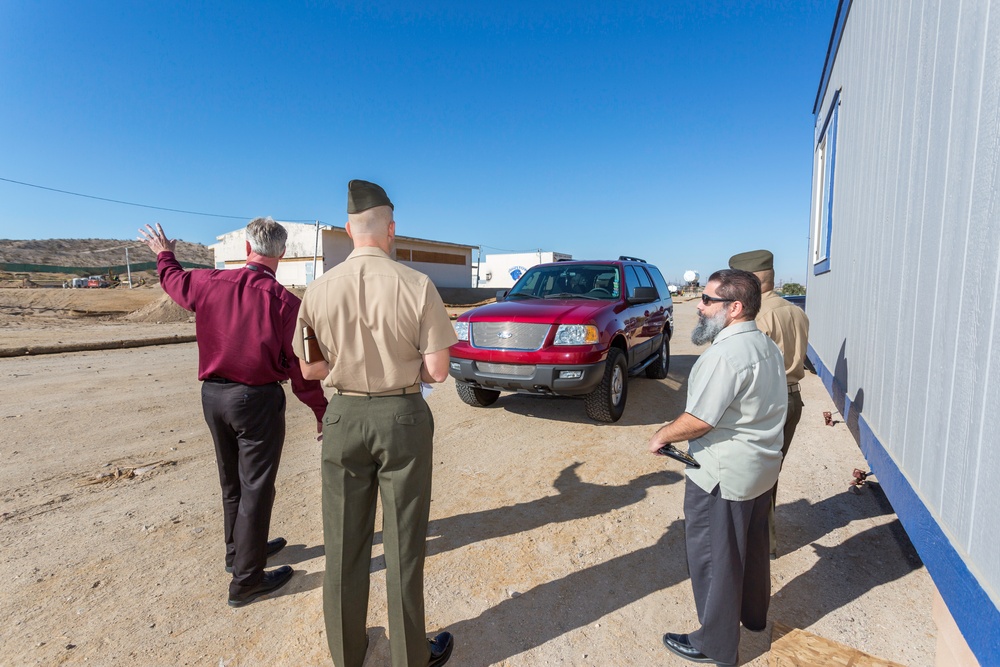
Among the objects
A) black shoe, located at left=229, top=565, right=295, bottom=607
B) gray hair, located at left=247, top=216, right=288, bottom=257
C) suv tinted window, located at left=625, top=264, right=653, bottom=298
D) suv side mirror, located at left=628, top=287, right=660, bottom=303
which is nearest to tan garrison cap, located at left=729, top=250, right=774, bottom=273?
suv side mirror, located at left=628, top=287, right=660, bottom=303

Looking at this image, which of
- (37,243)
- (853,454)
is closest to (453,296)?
(853,454)

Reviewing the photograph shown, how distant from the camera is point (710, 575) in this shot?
2.36m

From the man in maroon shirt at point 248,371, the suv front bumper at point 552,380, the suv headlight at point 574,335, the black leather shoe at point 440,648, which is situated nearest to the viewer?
the black leather shoe at point 440,648

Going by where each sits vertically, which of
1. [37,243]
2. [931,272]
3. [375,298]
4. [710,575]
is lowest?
[710,575]

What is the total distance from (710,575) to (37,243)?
97440mm

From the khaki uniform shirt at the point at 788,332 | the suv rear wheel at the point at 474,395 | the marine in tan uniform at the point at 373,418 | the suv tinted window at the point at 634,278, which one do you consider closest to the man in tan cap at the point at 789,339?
the khaki uniform shirt at the point at 788,332

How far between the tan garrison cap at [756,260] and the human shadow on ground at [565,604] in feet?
6.62

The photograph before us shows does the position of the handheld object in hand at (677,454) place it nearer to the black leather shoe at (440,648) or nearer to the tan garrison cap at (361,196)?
the black leather shoe at (440,648)

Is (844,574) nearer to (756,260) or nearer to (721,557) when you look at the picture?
(721,557)

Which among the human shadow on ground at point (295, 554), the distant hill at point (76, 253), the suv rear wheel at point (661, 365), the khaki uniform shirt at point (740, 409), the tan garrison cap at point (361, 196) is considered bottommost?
the human shadow on ground at point (295, 554)

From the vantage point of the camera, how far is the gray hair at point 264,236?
2799 mm

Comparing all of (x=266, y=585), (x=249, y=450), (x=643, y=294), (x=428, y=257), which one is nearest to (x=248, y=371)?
(x=249, y=450)

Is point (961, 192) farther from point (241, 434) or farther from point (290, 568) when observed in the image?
point (290, 568)

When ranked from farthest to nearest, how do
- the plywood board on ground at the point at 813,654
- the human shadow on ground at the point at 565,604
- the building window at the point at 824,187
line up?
the building window at the point at 824,187 < the human shadow on ground at the point at 565,604 < the plywood board on ground at the point at 813,654
